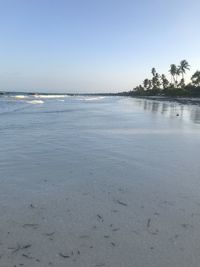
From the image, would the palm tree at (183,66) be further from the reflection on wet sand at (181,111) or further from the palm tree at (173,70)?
the reflection on wet sand at (181,111)

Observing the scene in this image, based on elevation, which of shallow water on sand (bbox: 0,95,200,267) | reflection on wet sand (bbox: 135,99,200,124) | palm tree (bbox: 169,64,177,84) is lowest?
reflection on wet sand (bbox: 135,99,200,124)

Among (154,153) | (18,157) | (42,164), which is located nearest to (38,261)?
(42,164)

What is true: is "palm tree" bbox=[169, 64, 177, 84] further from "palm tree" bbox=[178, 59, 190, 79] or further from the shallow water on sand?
the shallow water on sand

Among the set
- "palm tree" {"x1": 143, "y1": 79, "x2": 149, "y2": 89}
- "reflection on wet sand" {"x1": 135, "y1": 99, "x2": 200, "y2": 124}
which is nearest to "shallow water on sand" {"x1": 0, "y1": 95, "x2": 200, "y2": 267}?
"reflection on wet sand" {"x1": 135, "y1": 99, "x2": 200, "y2": 124}

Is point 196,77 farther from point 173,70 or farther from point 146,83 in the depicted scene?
point 146,83

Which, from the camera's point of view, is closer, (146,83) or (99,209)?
(99,209)

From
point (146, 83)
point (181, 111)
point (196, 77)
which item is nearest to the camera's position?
point (181, 111)

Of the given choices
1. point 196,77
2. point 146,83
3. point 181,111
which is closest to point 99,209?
point 181,111

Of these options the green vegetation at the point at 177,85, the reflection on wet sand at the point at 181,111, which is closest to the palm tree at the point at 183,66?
the green vegetation at the point at 177,85

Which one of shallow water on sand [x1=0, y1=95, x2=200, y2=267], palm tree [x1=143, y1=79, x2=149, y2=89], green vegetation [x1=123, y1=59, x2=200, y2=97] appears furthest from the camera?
palm tree [x1=143, y1=79, x2=149, y2=89]

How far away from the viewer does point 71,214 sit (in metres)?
4.65

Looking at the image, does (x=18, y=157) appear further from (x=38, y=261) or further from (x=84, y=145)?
(x=38, y=261)

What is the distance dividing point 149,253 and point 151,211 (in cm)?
126

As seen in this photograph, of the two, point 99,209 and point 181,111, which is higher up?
point 99,209
